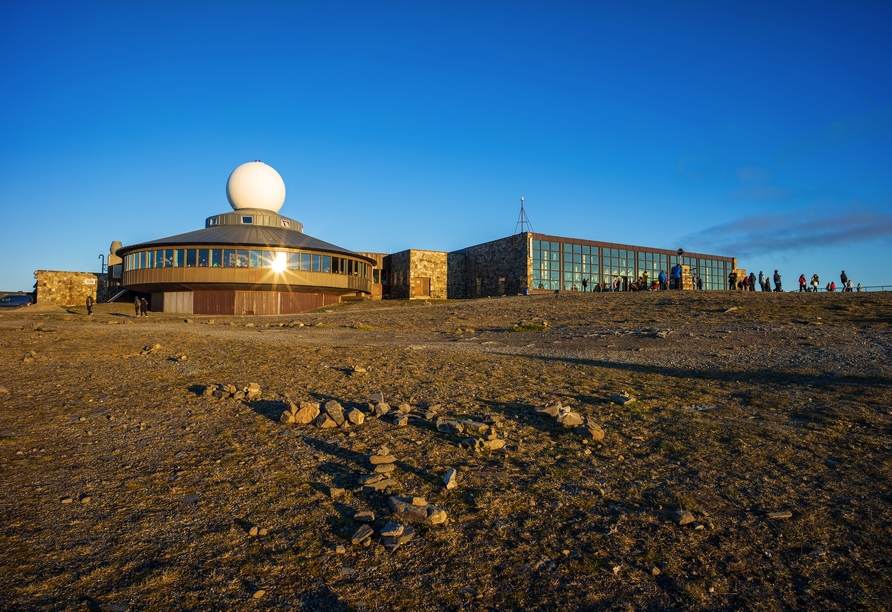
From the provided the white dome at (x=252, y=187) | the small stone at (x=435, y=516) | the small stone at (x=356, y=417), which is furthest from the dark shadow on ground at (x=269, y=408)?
the white dome at (x=252, y=187)

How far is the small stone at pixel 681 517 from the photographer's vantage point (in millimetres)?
4145

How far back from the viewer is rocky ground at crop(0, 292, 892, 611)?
132 inches

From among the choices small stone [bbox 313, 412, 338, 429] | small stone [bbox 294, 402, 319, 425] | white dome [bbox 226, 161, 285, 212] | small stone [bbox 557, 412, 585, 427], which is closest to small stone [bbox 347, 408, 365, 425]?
small stone [bbox 313, 412, 338, 429]

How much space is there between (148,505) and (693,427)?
591cm

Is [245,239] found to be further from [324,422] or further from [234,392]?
[324,422]

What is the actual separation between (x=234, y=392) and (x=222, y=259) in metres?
34.5

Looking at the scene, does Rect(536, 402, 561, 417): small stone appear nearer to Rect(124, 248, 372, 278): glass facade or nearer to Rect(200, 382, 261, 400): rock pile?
Rect(200, 382, 261, 400): rock pile

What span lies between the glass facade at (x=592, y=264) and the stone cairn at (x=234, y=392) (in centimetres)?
4098

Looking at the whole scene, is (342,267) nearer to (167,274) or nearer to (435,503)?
(167,274)

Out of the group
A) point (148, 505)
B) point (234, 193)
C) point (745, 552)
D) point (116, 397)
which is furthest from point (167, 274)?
point (745, 552)

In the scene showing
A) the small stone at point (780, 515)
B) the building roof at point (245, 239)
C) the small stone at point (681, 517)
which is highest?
the building roof at point (245, 239)

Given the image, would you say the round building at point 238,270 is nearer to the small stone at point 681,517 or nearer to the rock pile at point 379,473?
the rock pile at point 379,473

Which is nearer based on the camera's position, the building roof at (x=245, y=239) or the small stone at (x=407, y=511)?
the small stone at (x=407, y=511)

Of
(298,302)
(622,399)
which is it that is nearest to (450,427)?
(622,399)
